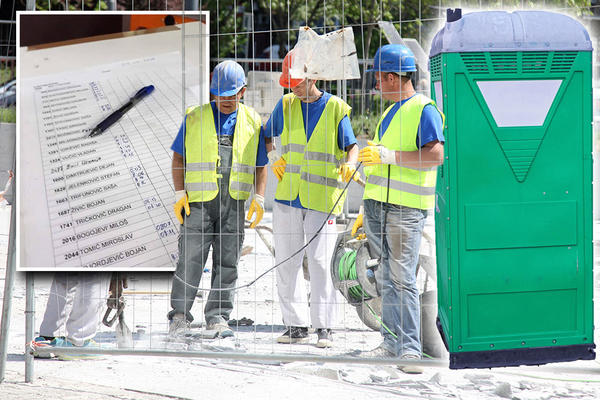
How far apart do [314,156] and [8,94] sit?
199 centimetres

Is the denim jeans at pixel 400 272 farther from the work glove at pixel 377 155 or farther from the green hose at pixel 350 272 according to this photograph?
the green hose at pixel 350 272

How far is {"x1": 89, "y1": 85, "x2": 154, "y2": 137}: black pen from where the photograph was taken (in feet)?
16.6

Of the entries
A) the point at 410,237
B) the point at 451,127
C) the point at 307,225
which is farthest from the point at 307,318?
the point at 451,127

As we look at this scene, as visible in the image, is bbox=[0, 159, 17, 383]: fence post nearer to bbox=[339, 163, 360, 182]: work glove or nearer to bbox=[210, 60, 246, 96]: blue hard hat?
bbox=[210, 60, 246, 96]: blue hard hat

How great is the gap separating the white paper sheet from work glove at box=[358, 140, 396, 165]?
116cm

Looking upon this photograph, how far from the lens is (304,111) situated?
5219 mm

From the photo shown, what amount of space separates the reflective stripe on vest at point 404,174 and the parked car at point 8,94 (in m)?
2.27

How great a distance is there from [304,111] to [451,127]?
Answer: 1.10m

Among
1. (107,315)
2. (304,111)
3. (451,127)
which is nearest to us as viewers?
(451,127)

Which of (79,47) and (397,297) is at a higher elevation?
(79,47)

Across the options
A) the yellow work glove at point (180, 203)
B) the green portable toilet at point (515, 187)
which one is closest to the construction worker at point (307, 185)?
the yellow work glove at point (180, 203)

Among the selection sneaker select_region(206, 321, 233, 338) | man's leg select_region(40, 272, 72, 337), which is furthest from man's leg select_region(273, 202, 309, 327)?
man's leg select_region(40, 272, 72, 337)

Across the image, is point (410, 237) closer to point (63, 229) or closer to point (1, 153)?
point (63, 229)

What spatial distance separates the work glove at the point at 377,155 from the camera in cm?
466
